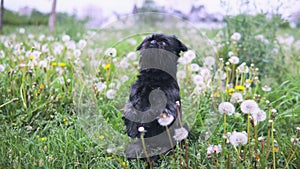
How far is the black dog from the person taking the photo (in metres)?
2.59

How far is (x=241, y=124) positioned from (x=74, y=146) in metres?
1.48

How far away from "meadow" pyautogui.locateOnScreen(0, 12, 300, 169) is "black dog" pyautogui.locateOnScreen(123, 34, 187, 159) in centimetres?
15

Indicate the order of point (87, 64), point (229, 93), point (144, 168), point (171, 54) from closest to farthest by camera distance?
point (144, 168) < point (171, 54) < point (229, 93) < point (87, 64)

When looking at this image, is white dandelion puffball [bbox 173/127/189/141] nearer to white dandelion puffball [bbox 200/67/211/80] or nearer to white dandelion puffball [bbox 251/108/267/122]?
white dandelion puffball [bbox 251/108/267/122]

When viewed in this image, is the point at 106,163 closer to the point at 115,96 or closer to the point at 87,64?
the point at 115,96

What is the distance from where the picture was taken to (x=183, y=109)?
3.18 m

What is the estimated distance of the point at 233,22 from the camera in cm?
471

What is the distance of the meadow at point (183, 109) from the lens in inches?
101

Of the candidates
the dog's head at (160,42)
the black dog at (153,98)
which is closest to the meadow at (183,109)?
the black dog at (153,98)

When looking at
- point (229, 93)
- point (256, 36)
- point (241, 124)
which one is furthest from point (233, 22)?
point (241, 124)

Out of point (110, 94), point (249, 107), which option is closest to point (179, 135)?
point (249, 107)

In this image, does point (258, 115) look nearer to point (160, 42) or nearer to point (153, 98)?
point (153, 98)

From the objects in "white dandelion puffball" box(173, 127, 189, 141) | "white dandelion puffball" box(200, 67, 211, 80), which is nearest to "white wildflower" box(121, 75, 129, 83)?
"white dandelion puffball" box(200, 67, 211, 80)

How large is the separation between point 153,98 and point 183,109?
61 centimetres
